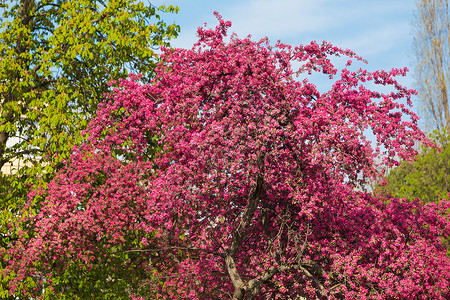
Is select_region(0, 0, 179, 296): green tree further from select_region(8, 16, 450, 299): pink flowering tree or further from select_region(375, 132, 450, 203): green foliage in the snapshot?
select_region(375, 132, 450, 203): green foliage

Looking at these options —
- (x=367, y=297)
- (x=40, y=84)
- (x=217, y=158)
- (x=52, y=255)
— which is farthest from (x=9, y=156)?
(x=367, y=297)

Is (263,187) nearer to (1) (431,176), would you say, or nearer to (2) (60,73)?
(2) (60,73)

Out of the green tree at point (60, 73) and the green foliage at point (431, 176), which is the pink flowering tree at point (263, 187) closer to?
the green tree at point (60, 73)

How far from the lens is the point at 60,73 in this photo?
19.9m

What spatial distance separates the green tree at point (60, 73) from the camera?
18.1 m

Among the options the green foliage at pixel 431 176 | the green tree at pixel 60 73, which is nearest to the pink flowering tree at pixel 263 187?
the green tree at pixel 60 73

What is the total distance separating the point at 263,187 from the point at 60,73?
11.6 m

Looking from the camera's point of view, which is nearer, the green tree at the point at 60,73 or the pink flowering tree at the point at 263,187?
the pink flowering tree at the point at 263,187

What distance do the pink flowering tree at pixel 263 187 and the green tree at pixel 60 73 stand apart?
3178 mm

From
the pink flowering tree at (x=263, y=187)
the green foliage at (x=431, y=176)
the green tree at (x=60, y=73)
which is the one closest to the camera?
the pink flowering tree at (x=263, y=187)

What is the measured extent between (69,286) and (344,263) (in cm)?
1178

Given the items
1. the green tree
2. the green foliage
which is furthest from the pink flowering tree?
the green foliage

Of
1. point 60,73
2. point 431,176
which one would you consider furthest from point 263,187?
point 431,176

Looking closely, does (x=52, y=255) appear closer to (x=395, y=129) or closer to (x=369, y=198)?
(x=369, y=198)
